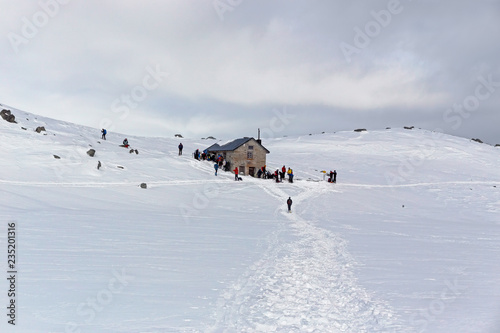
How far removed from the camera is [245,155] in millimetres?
42406

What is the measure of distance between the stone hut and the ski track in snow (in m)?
31.3

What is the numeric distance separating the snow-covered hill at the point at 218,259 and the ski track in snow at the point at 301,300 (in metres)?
0.04

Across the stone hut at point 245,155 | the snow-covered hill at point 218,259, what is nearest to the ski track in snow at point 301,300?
the snow-covered hill at point 218,259

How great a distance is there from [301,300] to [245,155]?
3583 centimetres

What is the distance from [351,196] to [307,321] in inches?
1134

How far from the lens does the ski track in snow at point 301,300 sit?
571 cm

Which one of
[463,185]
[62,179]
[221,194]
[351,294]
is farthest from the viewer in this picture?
[463,185]

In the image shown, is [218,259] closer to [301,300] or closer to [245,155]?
[301,300]

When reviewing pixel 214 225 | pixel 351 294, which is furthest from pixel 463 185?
pixel 351 294

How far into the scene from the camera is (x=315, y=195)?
32.3m

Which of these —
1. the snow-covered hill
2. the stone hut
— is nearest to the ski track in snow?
the snow-covered hill

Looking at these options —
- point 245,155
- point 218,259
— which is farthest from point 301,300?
point 245,155

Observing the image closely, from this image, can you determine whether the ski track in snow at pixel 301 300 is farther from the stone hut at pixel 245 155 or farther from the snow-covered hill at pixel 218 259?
the stone hut at pixel 245 155

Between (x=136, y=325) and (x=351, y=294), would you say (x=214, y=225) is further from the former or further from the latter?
(x=136, y=325)
